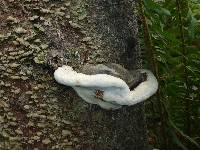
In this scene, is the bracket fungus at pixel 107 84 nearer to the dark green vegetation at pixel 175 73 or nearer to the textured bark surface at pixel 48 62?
the textured bark surface at pixel 48 62

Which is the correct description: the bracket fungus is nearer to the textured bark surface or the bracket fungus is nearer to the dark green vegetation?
the textured bark surface

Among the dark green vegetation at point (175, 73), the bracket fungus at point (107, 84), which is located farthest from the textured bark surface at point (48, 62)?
the dark green vegetation at point (175, 73)

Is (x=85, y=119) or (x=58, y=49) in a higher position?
(x=58, y=49)

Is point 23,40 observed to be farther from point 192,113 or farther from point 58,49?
point 192,113

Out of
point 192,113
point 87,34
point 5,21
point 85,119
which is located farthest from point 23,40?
point 192,113

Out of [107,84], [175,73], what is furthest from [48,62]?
[175,73]

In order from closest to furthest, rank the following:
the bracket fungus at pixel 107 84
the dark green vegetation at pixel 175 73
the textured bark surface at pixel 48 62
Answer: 1. the bracket fungus at pixel 107 84
2. the textured bark surface at pixel 48 62
3. the dark green vegetation at pixel 175 73
